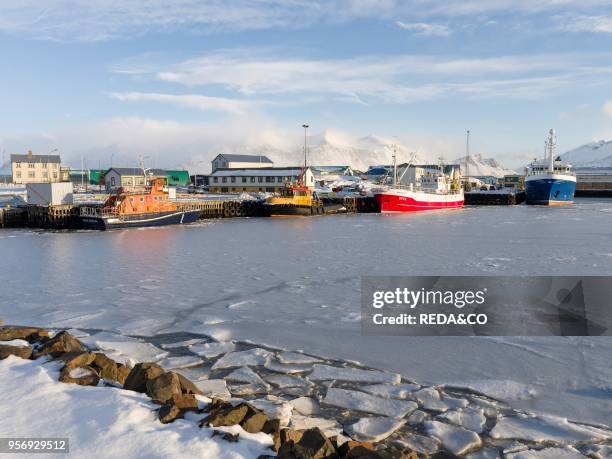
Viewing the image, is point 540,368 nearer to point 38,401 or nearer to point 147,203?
point 38,401

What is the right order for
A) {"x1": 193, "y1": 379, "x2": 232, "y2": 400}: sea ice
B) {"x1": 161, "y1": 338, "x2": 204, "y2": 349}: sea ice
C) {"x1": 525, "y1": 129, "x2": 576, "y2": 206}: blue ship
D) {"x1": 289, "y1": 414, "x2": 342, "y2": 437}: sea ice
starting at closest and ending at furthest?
{"x1": 289, "y1": 414, "x2": 342, "y2": 437}: sea ice → {"x1": 193, "y1": 379, "x2": 232, "y2": 400}: sea ice → {"x1": 161, "y1": 338, "x2": 204, "y2": 349}: sea ice → {"x1": 525, "y1": 129, "x2": 576, "y2": 206}: blue ship

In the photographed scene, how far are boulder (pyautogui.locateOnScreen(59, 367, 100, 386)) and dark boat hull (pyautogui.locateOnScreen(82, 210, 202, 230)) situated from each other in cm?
2986

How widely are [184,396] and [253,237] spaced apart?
934 inches

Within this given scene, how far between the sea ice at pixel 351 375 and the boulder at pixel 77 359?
3356 mm

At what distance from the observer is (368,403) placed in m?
7.30

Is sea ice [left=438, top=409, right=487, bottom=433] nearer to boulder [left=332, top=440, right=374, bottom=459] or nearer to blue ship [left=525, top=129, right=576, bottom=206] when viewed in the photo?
boulder [left=332, top=440, right=374, bottom=459]

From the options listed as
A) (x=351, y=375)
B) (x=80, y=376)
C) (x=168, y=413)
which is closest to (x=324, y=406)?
(x=351, y=375)

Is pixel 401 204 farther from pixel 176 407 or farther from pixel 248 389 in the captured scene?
pixel 176 407

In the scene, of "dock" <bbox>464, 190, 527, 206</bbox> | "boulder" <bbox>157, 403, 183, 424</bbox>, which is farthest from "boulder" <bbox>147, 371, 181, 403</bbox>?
"dock" <bbox>464, 190, 527, 206</bbox>

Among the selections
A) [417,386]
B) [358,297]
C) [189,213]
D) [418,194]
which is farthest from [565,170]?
[417,386]

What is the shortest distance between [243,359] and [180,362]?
3.51ft

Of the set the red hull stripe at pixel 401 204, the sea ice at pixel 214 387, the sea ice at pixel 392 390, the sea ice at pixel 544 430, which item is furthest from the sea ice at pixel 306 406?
the red hull stripe at pixel 401 204

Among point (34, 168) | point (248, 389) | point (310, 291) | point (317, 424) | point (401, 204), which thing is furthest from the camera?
point (34, 168)

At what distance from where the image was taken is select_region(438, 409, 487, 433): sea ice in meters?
6.62
